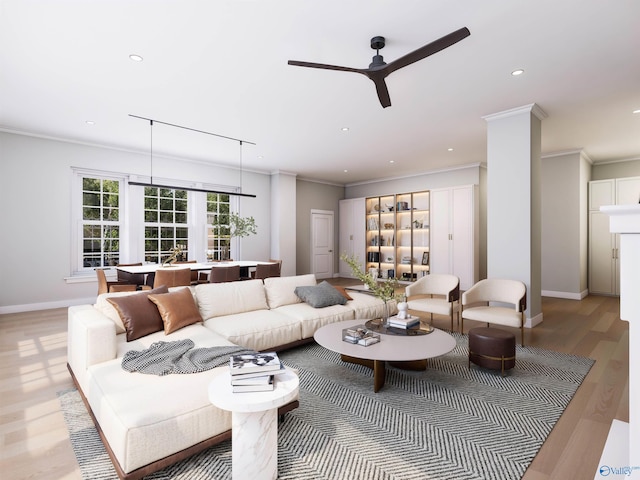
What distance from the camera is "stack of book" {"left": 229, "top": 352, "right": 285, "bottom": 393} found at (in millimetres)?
1812

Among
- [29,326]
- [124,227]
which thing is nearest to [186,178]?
[124,227]

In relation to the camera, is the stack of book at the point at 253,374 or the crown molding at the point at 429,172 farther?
the crown molding at the point at 429,172

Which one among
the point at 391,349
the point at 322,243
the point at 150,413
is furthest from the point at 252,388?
the point at 322,243

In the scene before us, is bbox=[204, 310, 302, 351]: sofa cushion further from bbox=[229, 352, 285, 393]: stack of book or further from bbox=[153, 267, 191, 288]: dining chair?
bbox=[153, 267, 191, 288]: dining chair

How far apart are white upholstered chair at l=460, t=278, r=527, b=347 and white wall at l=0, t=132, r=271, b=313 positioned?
626 cm

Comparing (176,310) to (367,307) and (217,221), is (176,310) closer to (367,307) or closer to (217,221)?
(367,307)

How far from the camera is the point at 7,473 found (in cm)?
186

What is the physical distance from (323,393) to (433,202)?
6.56 meters

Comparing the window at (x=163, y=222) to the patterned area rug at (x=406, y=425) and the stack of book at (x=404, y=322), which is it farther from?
the stack of book at (x=404, y=322)

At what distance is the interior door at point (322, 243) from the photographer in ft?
32.2

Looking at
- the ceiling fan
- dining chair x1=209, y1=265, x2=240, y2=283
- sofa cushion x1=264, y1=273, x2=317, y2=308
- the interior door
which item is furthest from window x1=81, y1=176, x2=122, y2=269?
the ceiling fan

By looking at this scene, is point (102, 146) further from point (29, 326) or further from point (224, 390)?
point (224, 390)

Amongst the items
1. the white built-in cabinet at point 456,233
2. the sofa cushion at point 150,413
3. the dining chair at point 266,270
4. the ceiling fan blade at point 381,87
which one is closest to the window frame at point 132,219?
the dining chair at point 266,270

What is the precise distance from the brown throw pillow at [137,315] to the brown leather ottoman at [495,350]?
9.46 ft
